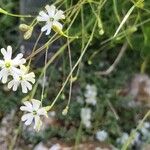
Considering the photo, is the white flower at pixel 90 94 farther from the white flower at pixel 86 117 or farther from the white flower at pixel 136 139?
the white flower at pixel 136 139

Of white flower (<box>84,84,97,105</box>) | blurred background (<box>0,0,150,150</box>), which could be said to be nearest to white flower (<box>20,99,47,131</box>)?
blurred background (<box>0,0,150,150</box>)

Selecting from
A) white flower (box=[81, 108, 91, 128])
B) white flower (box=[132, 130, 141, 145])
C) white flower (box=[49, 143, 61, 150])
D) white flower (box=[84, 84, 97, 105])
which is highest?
white flower (box=[84, 84, 97, 105])

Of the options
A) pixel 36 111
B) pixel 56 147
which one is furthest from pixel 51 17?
pixel 56 147

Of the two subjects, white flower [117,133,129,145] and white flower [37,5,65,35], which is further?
white flower [117,133,129,145]

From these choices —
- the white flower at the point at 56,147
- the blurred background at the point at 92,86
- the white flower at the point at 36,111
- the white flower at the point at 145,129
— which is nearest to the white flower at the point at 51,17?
the white flower at the point at 36,111

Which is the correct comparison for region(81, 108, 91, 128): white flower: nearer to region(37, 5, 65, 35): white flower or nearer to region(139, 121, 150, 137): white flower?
region(139, 121, 150, 137): white flower

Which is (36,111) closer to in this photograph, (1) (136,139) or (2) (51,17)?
(2) (51,17)

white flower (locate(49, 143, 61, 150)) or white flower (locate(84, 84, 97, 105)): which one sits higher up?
white flower (locate(84, 84, 97, 105))
